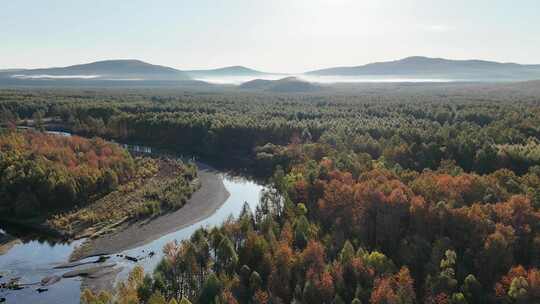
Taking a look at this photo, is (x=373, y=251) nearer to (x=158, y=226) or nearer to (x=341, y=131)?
(x=158, y=226)

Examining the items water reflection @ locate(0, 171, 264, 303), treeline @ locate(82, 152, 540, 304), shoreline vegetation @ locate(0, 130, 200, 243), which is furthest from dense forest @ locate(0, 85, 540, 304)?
shoreline vegetation @ locate(0, 130, 200, 243)

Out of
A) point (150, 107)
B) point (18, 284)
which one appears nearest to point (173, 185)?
point (18, 284)

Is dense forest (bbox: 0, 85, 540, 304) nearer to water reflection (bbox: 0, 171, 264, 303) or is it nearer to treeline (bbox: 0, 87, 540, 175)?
treeline (bbox: 0, 87, 540, 175)

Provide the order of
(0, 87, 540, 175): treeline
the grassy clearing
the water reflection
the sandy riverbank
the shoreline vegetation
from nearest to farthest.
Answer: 1. the water reflection
2. the sandy riverbank
3. the grassy clearing
4. the shoreline vegetation
5. (0, 87, 540, 175): treeline

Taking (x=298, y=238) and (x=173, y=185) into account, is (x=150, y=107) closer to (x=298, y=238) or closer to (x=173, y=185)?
(x=173, y=185)

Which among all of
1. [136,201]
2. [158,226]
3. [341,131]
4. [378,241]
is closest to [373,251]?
[378,241]

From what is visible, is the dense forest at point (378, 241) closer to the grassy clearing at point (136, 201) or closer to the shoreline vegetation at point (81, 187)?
the grassy clearing at point (136, 201)
